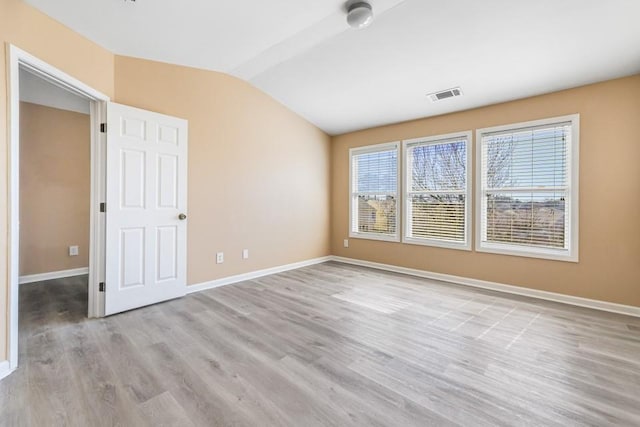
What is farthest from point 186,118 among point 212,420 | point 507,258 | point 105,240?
point 507,258

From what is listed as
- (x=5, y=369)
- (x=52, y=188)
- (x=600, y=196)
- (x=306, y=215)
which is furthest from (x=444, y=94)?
(x=52, y=188)

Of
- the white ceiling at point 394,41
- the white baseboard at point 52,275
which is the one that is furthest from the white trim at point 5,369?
the white baseboard at point 52,275

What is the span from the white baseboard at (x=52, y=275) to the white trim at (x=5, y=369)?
296cm

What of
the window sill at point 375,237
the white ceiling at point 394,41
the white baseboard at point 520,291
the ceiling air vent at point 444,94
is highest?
the white ceiling at point 394,41

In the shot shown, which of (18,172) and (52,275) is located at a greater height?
(18,172)

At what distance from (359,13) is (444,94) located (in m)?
1.80

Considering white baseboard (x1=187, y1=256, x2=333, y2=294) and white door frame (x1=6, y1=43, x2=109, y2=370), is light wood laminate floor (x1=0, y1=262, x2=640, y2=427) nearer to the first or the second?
white door frame (x1=6, y1=43, x2=109, y2=370)

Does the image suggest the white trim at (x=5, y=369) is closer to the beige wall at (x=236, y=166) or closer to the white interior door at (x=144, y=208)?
the white interior door at (x=144, y=208)

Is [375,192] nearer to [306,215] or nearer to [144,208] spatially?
[306,215]

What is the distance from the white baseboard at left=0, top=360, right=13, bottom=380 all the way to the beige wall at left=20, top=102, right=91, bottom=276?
3.03 meters

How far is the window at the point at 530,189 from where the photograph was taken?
3.31m

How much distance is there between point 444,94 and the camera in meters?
3.69

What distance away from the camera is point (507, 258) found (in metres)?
3.70

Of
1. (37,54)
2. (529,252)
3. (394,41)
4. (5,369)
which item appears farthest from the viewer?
(529,252)
